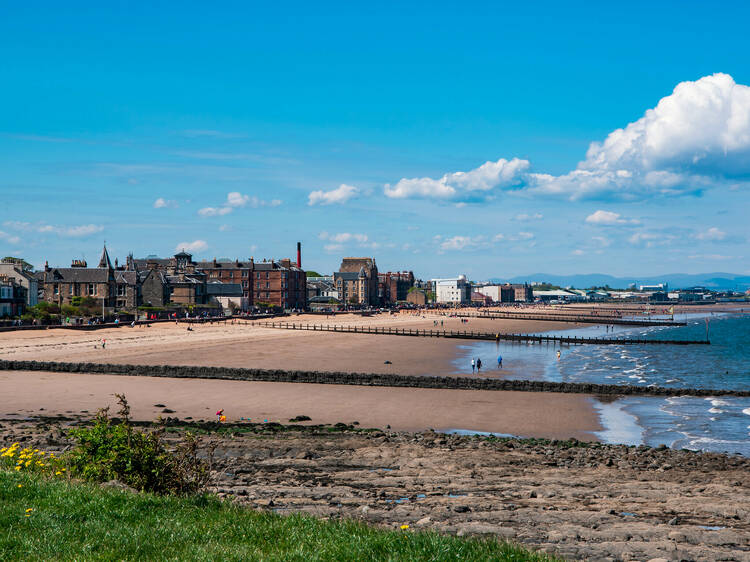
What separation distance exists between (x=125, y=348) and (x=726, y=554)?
63.6m

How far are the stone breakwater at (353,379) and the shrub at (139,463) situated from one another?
33965 mm

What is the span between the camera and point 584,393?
147ft

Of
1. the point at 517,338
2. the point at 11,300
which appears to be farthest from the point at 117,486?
the point at 517,338

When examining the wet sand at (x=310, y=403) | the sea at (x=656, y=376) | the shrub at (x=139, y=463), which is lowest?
the sea at (x=656, y=376)

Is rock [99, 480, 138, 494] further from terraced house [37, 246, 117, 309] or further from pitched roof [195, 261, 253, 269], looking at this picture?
pitched roof [195, 261, 253, 269]

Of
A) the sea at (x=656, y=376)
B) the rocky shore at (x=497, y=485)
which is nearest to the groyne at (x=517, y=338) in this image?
the sea at (x=656, y=376)

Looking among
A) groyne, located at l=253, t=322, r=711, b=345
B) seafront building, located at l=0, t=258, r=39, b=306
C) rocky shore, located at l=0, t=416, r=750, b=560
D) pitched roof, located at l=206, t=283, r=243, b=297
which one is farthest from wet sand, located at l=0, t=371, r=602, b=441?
pitched roof, located at l=206, t=283, r=243, b=297

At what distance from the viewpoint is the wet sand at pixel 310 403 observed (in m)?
32.1

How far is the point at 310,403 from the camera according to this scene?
37.4 meters

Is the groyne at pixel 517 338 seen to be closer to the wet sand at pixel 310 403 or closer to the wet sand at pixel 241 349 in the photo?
the wet sand at pixel 241 349

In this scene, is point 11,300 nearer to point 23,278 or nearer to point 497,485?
point 23,278

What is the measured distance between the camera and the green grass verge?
366 inches

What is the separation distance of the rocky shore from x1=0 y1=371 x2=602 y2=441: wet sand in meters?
3.81

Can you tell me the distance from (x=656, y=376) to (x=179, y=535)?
170 ft
